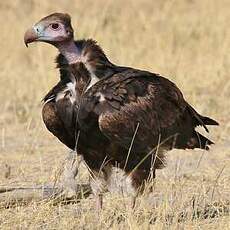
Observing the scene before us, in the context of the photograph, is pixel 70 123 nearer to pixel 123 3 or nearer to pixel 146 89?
→ pixel 146 89

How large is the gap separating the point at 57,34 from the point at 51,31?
0.05 m

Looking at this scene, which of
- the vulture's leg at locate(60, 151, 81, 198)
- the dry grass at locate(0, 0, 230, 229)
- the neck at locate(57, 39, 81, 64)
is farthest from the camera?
the vulture's leg at locate(60, 151, 81, 198)

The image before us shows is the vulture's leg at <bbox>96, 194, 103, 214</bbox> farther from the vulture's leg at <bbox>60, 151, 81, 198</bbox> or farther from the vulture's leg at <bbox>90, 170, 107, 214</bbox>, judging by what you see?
the vulture's leg at <bbox>60, 151, 81, 198</bbox>

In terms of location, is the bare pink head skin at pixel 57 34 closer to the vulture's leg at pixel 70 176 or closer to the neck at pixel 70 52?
the neck at pixel 70 52

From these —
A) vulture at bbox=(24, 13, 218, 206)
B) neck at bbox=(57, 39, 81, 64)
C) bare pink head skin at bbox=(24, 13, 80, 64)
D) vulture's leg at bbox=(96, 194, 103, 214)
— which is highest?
bare pink head skin at bbox=(24, 13, 80, 64)

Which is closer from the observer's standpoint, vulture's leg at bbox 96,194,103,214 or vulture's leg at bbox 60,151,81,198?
vulture's leg at bbox 96,194,103,214

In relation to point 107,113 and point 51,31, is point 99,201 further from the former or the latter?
point 51,31

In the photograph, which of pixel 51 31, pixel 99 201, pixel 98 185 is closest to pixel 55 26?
pixel 51 31

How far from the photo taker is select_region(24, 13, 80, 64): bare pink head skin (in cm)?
655

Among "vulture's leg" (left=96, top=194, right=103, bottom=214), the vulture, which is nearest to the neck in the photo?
the vulture

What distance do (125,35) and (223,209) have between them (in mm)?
7668

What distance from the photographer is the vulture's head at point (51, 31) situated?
6543 mm

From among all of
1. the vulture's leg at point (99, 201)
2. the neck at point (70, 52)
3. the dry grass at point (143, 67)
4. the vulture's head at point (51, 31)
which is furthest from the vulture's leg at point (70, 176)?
the vulture's head at point (51, 31)

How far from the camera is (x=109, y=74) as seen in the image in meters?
6.58
